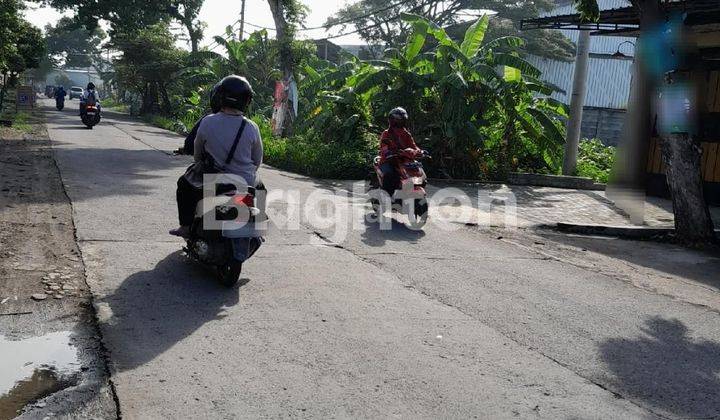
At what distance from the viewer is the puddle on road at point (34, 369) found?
362 centimetres

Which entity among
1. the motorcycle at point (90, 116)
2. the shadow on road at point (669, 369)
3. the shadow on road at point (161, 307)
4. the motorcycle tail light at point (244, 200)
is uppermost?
the motorcycle at point (90, 116)

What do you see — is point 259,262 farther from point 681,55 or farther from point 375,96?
point 375,96

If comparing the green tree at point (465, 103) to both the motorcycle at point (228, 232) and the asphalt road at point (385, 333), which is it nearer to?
the asphalt road at point (385, 333)

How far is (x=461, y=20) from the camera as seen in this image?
126 ft

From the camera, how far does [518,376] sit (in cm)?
425

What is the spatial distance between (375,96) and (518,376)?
13192 mm

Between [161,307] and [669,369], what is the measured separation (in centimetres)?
368

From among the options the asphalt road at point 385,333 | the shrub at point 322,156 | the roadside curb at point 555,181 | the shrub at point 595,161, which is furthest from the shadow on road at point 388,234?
the shrub at point 595,161

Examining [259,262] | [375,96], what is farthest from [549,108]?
[259,262]

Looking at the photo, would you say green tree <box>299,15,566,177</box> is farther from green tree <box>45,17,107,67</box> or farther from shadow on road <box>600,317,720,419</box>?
green tree <box>45,17,107,67</box>

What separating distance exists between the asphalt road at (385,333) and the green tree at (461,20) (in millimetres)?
21755

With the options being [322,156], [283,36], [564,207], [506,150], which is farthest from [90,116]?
[564,207]

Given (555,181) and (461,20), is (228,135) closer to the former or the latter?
(555,181)

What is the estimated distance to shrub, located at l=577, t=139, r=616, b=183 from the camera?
1634cm
